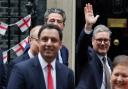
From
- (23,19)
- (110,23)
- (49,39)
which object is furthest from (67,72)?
(110,23)

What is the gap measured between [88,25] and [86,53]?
0.35 m

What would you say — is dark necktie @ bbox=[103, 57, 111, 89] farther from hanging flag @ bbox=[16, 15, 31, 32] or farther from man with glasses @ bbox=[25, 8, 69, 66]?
hanging flag @ bbox=[16, 15, 31, 32]

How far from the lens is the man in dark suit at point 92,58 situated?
5199 mm

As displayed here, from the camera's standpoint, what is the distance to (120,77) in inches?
133

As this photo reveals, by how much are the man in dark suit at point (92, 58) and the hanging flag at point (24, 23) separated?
2683 mm

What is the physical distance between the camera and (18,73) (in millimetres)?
4293

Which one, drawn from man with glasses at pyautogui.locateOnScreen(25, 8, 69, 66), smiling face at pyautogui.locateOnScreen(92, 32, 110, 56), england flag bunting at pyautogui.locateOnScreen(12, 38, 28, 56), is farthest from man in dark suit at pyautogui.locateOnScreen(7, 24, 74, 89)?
england flag bunting at pyautogui.locateOnScreen(12, 38, 28, 56)

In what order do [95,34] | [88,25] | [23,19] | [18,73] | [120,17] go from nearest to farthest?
[18,73]
[88,25]
[95,34]
[23,19]
[120,17]

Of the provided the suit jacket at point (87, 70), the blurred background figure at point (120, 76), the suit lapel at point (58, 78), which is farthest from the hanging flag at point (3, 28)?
the blurred background figure at point (120, 76)

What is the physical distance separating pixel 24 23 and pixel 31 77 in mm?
3842

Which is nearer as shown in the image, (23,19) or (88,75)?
(88,75)

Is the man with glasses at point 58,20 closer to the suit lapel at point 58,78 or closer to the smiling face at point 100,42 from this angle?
the smiling face at point 100,42

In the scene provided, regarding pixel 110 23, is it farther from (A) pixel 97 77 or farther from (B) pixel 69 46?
(A) pixel 97 77

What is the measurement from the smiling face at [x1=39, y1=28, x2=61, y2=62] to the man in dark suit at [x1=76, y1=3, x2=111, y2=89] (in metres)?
0.73
